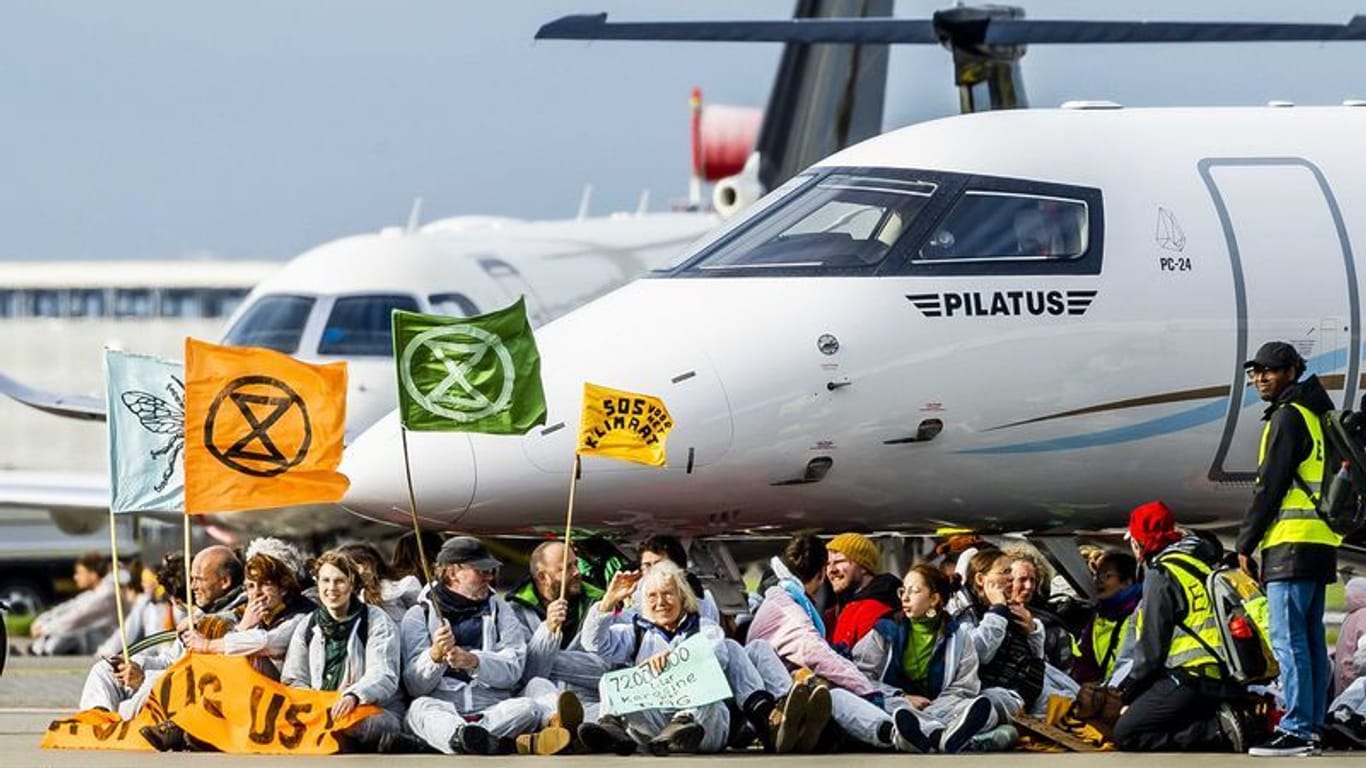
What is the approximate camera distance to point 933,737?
13672mm

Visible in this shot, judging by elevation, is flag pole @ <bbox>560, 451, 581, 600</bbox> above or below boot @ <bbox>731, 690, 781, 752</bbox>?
above

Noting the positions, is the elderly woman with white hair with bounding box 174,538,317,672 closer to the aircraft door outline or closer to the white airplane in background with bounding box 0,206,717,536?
the aircraft door outline

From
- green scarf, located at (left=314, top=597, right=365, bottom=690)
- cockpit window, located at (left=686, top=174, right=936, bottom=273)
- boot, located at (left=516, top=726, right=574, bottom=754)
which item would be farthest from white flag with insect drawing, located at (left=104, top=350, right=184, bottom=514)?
cockpit window, located at (left=686, top=174, right=936, bottom=273)

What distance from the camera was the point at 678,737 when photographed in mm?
13305

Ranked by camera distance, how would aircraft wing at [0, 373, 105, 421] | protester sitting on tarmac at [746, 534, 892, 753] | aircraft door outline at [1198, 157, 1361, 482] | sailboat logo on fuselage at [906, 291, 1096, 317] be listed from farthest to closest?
1. aircraft wing at [0, 373, 105, 421]
2. aircraft door outline at [1198, 157, 1361, 482]
3. sailboat logo on fuselage at [906, 291, 1096, 317]
4. protester sitting on tarmac at [746, 534, 892, 753]

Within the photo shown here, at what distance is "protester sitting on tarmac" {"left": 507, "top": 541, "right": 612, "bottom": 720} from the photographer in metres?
13.7

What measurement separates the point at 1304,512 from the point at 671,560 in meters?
3.16

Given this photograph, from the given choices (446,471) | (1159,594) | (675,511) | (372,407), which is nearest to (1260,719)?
(1159,594)

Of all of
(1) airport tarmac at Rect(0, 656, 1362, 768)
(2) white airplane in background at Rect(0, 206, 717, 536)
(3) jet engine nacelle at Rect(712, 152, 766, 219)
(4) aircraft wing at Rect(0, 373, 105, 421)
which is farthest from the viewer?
(3) jet engine nacelle at Rect(712, 152, 766, 219)

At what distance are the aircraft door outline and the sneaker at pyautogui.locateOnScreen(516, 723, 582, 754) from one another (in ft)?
13.9

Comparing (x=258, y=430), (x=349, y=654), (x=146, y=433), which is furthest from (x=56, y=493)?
(x=349, y=654)

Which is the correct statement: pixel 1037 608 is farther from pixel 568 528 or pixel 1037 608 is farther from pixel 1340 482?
pixel 568 528

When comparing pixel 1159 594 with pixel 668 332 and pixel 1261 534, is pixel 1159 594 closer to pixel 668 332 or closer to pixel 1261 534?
pixel 1261 534

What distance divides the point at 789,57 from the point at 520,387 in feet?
70.4
